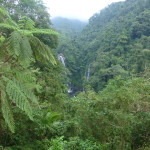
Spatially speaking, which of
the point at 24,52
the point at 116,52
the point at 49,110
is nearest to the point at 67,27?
the point at 116,52

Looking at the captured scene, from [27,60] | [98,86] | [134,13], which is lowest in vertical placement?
[98,86]

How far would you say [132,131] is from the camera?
11.5ft

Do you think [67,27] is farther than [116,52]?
Yes

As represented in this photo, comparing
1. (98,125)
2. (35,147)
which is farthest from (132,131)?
(35,147)

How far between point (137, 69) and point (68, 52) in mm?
14912

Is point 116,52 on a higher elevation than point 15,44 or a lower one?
lower

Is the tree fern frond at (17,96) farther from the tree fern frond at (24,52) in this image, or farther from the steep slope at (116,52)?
the steep slope at (116,52)

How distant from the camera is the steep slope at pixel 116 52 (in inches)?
781

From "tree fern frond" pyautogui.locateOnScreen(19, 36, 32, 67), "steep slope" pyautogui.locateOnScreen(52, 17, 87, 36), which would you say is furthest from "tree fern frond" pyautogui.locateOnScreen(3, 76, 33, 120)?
"steep slope" pyautogui.locateOnScreen(52, 17, 87, 36)

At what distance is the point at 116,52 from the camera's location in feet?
81.7

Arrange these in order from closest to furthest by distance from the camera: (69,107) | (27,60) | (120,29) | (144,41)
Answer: (27,60) → (69,107) → (144,41) → (120,29)

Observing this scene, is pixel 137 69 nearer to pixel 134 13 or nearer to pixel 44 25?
pixel 44 25

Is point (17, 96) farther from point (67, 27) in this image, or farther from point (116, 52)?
point (67, 27)

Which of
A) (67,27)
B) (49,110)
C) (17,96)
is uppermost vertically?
(67,27)
